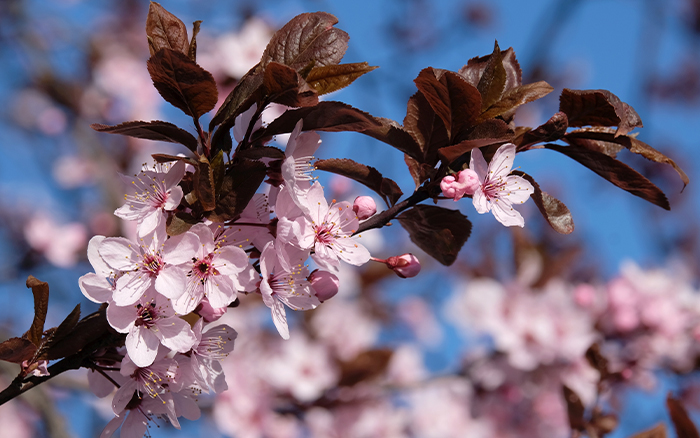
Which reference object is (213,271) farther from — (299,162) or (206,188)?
(299,162)

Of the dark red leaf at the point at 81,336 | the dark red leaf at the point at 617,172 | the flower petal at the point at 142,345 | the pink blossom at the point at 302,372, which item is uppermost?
the dark red leaf at the point at 617,172

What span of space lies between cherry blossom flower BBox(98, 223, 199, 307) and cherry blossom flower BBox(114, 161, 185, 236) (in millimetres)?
29

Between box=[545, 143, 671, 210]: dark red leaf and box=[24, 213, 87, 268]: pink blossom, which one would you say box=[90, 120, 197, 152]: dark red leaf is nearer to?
box=[545, 143, 671, 210]: dark red leaf

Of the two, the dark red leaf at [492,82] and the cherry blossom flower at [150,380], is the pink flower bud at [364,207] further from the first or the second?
the cherry blossom flower at [150,380]

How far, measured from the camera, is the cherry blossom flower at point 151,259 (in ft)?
3.15

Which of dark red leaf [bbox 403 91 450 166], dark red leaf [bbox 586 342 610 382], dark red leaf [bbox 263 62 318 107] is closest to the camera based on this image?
dark red leaf [bbox 263 62 318 107]

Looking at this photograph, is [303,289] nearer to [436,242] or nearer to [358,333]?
[436,242]

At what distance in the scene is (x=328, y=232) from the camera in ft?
3.57

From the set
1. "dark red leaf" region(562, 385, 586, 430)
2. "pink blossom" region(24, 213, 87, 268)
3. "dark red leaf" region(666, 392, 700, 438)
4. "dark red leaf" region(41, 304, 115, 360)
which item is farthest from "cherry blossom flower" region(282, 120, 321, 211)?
"pink blossom" region(24, 213, 87, 268)

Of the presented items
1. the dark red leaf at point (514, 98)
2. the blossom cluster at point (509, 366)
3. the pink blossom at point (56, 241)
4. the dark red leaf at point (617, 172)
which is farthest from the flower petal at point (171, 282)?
the pink blossom at point (56, 241)

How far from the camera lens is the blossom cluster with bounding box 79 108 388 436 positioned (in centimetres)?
97

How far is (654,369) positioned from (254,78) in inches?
99.4

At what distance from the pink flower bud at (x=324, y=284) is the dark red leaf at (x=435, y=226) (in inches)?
7.5

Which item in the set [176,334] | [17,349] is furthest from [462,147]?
[17,349]
